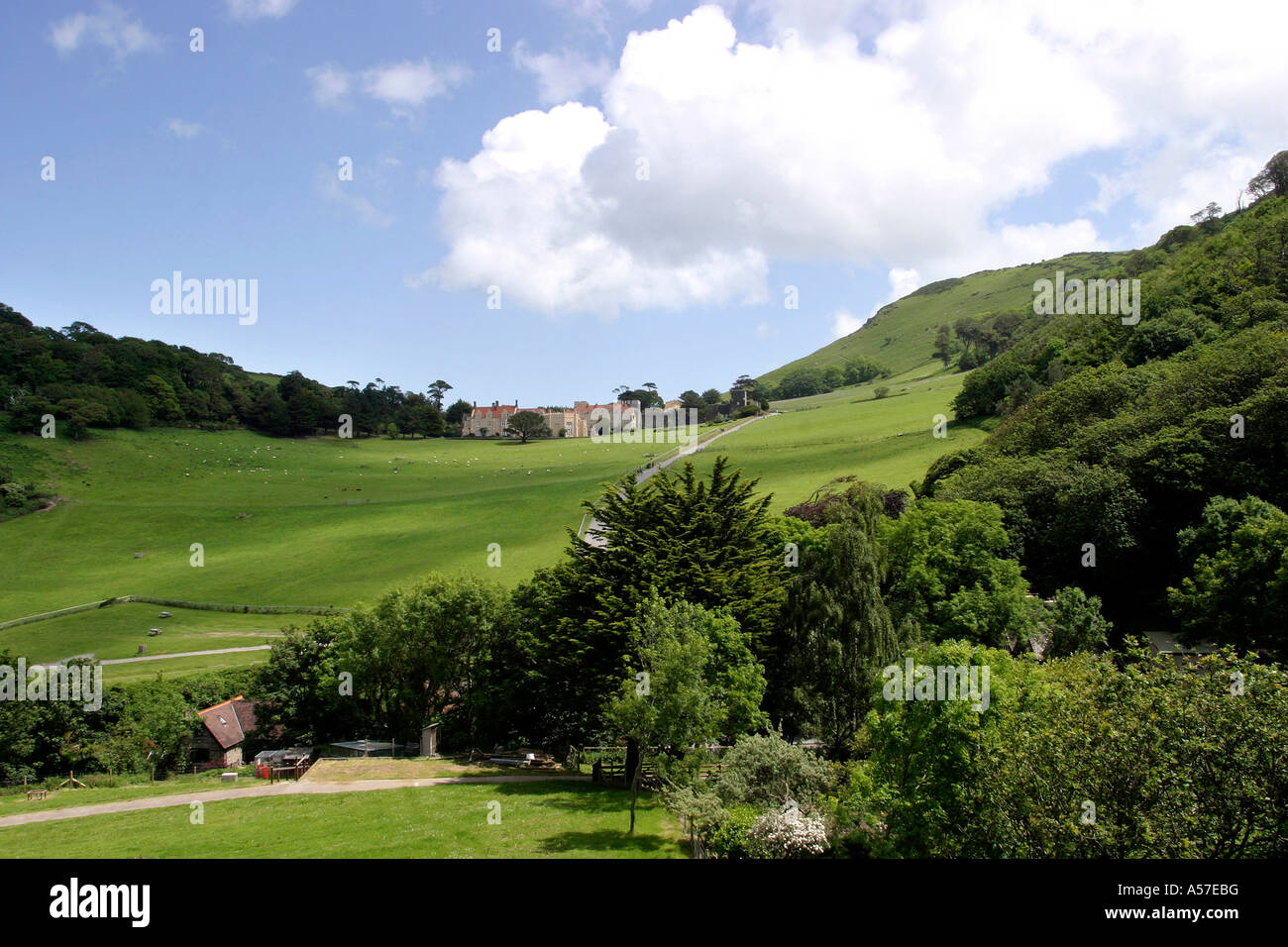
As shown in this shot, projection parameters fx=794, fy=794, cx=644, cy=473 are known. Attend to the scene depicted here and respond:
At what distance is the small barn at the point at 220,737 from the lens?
53.5 metres

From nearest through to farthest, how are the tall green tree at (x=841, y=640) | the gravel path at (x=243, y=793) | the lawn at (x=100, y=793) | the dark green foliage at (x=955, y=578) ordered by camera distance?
the gravel path at (x=243, y=793) → the lawn at (x=100, y=793) → the tall green tree at (x=841, y=640) → the dark green foliage at (x=955, y=578)

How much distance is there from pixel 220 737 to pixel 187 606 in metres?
29.6

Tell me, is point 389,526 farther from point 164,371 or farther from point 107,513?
point 164,371

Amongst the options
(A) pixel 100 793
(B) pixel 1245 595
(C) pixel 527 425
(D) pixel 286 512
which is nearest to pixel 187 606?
(D) pixel 286 512

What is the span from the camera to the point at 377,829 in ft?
89.9

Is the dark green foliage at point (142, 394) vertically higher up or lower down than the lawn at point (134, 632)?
higher up

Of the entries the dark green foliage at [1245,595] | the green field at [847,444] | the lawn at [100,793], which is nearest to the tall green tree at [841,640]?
the dark green foliage at [1245,595]

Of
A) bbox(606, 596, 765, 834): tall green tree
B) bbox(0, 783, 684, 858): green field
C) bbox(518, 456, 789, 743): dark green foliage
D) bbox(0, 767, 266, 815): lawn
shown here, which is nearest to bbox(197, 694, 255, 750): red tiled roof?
bbox(0, 767, 266, 815): lawn

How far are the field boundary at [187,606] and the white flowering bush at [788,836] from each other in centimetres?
5782

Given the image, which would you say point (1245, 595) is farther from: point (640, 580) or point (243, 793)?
point (243, 793)

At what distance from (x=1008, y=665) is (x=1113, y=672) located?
6276mm

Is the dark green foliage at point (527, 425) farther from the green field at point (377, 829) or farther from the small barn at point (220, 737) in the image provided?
the green field at point (377, 829)

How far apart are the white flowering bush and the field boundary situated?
57817 mm
